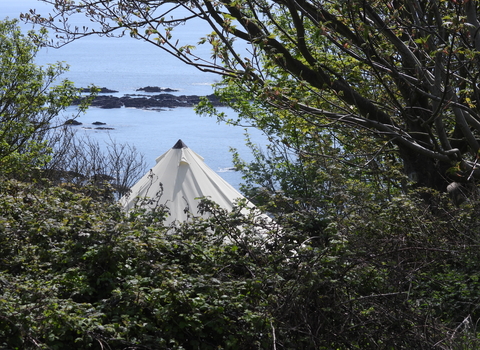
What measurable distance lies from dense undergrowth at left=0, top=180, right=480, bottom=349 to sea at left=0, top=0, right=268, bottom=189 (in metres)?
8.77

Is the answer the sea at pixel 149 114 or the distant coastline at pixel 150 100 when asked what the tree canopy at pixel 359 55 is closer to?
the sea at pixel 149 114

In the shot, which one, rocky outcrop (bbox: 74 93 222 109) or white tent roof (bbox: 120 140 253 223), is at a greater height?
rocky outcrop (bbox: 74 93 222 109)

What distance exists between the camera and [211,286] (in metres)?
3.42

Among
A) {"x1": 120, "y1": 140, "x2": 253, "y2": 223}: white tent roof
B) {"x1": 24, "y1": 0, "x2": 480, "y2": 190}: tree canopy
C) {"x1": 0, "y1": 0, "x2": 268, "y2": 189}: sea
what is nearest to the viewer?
{"x1": 24, "y1": 0, "x2": 480, "y2": 190}: tree canopy

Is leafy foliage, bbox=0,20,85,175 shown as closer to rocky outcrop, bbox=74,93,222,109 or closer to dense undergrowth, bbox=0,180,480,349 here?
rocky outcrop, bbox=74,93,222,109

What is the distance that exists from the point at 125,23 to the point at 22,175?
611cm

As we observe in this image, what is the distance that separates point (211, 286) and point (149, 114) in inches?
598

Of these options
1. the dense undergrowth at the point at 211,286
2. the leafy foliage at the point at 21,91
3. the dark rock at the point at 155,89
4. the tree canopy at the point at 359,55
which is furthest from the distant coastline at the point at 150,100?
the dense undergrowth at the point at 211,286

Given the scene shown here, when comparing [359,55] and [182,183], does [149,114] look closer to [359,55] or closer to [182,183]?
[182,183]

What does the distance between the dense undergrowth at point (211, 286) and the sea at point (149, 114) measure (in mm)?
8774

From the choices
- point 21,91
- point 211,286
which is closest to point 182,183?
point 21,91

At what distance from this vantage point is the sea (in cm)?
1474

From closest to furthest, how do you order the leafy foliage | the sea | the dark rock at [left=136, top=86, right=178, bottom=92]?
the leafy foliage < the sea < the dark rock at [left=136, top=86, right=178, bottom=92]

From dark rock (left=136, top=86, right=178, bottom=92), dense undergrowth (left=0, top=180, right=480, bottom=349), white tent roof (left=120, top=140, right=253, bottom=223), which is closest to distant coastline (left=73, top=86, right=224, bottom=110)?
dark rock (left=136, top=86, right=178, bottom=92)
